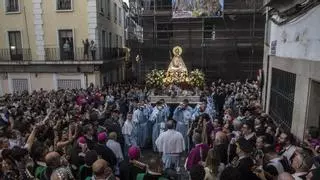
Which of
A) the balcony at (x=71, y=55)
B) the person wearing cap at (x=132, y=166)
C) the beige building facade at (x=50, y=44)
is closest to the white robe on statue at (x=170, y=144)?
the person wearing cap at (x=132, y=166)

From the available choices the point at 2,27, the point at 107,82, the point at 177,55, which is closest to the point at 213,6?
the point at 177,55

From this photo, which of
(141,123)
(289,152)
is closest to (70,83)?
(141,123)

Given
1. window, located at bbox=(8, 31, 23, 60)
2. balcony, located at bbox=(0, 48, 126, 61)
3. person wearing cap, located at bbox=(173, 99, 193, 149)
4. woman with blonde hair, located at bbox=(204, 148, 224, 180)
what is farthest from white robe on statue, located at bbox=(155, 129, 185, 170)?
window, located at bbox=(8, 31, 23, 60)

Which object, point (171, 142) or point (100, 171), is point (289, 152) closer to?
point (171, 142)

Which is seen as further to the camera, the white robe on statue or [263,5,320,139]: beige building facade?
the white robe on statue

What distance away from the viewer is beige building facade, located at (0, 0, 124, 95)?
22.0m

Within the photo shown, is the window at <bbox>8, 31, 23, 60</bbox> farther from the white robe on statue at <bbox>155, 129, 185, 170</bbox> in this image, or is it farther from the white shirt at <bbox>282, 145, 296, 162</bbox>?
the white shirt at <bbox>282, 145, 296, 162</bbox>

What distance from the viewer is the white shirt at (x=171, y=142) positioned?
7.86m

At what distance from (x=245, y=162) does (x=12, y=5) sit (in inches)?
887

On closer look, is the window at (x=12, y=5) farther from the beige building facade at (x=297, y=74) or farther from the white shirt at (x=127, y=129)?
the beige building facade at (x=297, y=74)

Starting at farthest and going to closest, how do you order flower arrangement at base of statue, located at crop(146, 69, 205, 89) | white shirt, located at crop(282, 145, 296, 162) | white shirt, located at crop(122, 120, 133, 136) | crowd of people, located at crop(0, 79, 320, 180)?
flower arrangement at base of statue, located at crop(146, 69, 205, 89), white shirt, located at crop(122, 120, 133, 136), white shirt, located at crop(282, 145, 296, 162), crowd of people, located at crop(0, 79, 320, 180)

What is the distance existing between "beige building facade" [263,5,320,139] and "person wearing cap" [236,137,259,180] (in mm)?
2550

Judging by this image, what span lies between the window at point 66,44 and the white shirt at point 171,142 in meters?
16.0

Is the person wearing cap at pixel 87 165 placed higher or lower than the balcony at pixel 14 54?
lower
